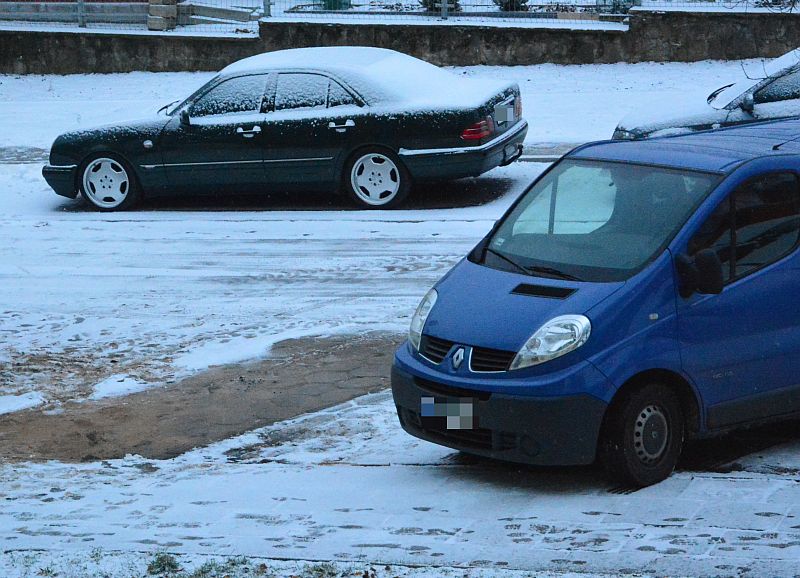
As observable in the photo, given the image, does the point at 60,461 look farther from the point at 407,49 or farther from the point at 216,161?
the point at 407,49

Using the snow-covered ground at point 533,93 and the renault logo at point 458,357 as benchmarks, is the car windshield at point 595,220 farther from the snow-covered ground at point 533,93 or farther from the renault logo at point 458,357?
the snow-covered ground at point 533,93

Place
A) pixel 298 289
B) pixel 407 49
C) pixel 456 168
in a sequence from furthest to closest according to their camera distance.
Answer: pixel 407 49
pixel 456 168
pixel 298 289

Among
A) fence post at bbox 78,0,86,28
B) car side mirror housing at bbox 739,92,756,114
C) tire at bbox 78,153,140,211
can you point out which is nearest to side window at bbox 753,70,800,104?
car side mirror housing at bbox 739,92,756,114

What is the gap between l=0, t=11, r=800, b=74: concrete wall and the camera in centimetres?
2236

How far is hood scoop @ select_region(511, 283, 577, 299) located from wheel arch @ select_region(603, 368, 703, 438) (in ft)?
1.64

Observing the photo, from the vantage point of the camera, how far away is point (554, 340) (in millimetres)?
5961

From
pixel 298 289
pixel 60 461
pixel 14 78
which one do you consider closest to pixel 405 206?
pixel 298 289

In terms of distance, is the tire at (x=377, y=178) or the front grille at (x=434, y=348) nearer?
the front grille at (x=434, y=348)

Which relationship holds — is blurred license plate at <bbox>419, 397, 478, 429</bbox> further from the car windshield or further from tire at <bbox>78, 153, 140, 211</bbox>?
tire at <bbox>78, 153, 140, 211</bbox>

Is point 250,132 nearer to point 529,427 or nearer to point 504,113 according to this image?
point 504,113

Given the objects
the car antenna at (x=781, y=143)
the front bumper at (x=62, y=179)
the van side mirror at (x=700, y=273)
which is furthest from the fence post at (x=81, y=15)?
the van side mirror at (x=700, y=273)

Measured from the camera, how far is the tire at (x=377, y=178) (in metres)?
13.4

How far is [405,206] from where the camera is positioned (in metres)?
13.7

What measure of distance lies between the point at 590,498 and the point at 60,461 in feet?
9.73
